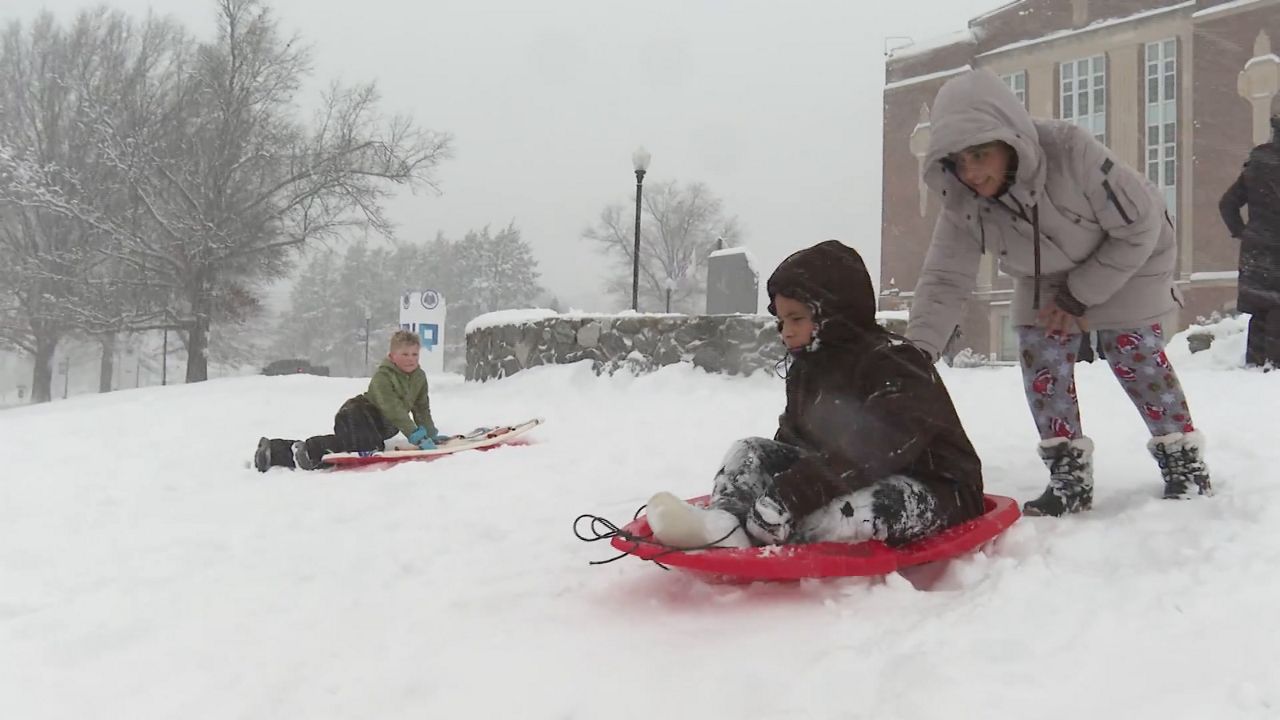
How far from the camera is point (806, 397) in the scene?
2.40 meters

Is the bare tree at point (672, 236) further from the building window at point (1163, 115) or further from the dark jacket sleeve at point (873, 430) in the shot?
the dark jacket sleeve at point (873, 430)

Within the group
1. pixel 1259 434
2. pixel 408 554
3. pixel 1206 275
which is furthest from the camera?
pixel 1206 275

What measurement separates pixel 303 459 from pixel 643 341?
4356mm

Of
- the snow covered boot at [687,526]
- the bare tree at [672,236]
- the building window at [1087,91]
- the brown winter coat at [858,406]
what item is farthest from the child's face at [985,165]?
the bare tree at [672,236]

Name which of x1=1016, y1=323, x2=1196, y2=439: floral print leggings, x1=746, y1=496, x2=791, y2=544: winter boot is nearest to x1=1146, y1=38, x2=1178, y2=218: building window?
x1=1016, y1=323, x2=1196, y2=439: floral print leggings

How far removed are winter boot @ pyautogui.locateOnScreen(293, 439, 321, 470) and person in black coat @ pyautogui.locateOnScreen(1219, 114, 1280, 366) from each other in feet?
21.6

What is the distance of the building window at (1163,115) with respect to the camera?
20.2 metres

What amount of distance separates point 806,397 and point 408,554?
148 cm

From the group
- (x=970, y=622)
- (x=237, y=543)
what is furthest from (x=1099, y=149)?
(x=237, y=543)

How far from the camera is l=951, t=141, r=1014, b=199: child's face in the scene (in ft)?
7.54

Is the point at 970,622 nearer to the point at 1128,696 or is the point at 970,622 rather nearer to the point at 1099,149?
the point at 1128,696

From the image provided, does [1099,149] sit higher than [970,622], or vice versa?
[1099,149]

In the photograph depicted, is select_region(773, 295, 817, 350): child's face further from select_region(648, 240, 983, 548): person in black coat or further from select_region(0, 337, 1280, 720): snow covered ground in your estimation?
select_region(0, 337, 1280, 720): snow covered ground

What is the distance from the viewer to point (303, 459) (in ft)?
16.2
